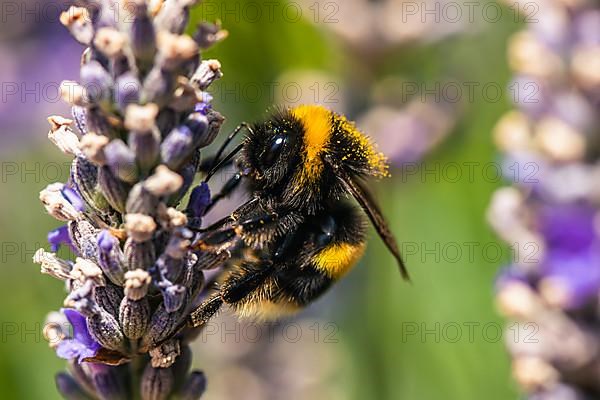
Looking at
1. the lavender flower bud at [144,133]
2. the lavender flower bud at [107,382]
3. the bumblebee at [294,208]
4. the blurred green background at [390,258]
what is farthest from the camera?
the blurred green background at [390,258]

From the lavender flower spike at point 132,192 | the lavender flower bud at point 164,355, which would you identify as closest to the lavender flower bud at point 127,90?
the lavender flower spike at point 132,192

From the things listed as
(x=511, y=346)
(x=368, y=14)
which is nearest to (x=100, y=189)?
(x=511, y=346)

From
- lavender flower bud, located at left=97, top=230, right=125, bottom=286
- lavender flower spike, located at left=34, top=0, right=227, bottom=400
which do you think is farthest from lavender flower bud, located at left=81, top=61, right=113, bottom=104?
lavender flower bud, located at left=97, top=230, right=125, bottom=286

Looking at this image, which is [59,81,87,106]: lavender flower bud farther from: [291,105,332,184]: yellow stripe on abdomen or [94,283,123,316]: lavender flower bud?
[291,105,332,184]: yellow stripe on abdomen

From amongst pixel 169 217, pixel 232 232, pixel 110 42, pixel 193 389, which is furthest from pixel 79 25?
pixel 193 389

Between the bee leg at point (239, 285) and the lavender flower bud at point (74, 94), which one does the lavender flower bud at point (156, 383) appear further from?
the lavender flower bud at point (74, 94)

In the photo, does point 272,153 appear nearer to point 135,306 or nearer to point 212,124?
point 212,124
